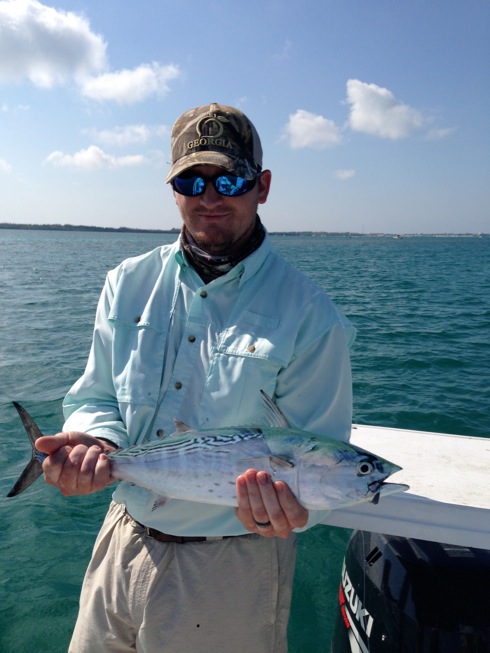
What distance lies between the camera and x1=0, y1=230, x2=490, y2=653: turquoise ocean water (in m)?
4.59

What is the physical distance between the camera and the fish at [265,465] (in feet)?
7.86

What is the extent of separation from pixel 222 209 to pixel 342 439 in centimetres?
136

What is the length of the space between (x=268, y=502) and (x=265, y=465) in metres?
0.17

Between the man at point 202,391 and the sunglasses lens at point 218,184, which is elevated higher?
the sunglasses lens at point 218,184

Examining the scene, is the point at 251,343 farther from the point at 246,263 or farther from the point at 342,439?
the point at 342,439

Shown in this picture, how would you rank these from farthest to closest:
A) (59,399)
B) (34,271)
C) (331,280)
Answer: (34,271), (331,280), (59,399)

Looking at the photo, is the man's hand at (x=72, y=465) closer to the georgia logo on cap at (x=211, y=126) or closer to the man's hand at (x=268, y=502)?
the man's hand at (x=268, y=502)

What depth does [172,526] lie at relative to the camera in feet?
8.86

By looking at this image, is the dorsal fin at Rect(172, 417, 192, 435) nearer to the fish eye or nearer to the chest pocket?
Result: the chest pocket

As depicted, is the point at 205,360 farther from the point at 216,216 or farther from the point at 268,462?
the point at 216,216

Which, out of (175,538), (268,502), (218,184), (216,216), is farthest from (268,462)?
(218,184)

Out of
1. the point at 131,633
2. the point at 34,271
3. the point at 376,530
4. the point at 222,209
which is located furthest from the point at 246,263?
the point at 34,271

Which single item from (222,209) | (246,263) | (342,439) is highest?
(222,209)

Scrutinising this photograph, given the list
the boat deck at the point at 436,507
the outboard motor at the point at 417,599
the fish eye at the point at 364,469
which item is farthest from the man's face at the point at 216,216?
the outboard motor at the point at 417,599
